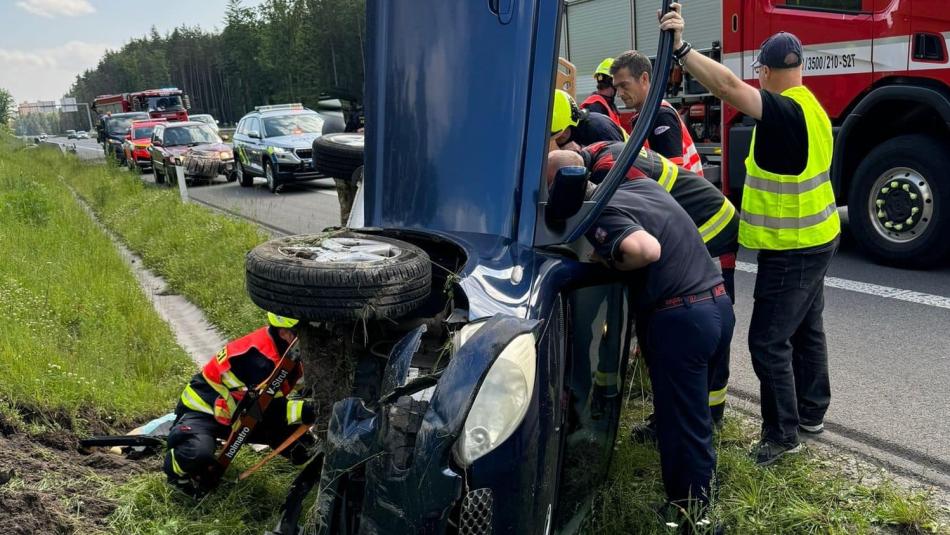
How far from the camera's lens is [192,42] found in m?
104

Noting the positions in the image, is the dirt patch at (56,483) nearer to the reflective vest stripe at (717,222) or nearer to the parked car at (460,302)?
the parked car at (460,302)

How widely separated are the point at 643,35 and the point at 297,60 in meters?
52.2

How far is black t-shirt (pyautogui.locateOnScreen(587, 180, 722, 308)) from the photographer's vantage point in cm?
249

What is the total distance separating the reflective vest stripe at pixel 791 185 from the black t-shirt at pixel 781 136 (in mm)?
47

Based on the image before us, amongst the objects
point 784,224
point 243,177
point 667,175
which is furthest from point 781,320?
point 243,177

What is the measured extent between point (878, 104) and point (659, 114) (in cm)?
293

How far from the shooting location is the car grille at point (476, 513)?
5.61 feet

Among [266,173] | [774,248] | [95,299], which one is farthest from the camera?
[266,173]

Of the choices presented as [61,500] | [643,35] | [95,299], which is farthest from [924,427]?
[643,35]

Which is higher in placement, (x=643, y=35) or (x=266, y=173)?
(x=643, y=35)

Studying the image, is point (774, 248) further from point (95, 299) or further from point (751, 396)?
point (95, 299)

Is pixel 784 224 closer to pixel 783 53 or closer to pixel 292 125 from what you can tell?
pixel 783 53

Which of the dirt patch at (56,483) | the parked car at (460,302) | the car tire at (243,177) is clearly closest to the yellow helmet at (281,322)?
the parked car at (460,302)

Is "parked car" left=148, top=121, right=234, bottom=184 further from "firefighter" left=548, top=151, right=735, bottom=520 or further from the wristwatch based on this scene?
"firefighter" left=548, top=151, right=735, bottom=520
